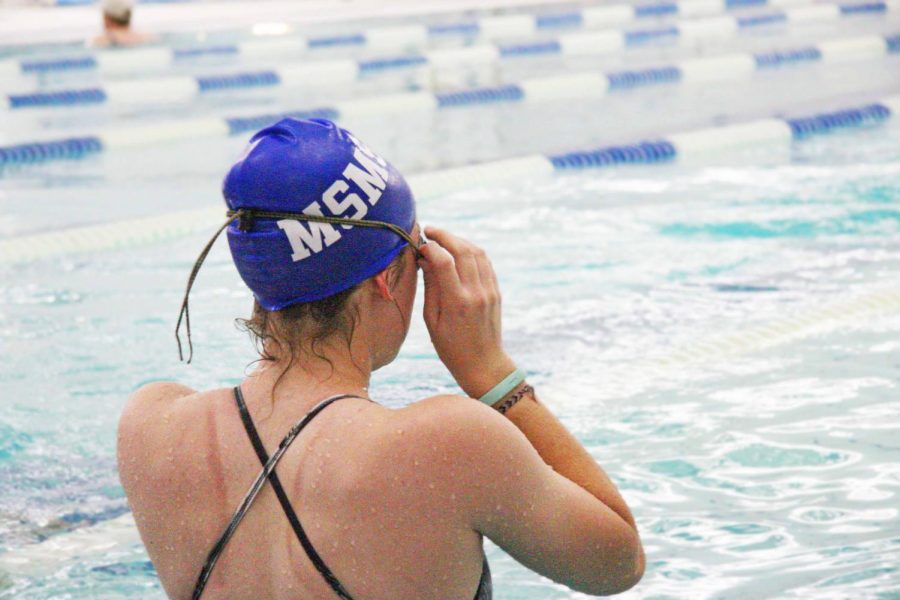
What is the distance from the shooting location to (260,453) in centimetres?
159

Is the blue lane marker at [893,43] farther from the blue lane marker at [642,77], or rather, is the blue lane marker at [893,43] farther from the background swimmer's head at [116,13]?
the background swimmer's head at [116,13]

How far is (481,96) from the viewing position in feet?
31.8

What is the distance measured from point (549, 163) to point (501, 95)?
2.75m

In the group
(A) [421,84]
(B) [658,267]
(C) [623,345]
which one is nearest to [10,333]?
(C) [623,345]

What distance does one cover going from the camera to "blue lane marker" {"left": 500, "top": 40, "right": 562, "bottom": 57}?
40.7ft

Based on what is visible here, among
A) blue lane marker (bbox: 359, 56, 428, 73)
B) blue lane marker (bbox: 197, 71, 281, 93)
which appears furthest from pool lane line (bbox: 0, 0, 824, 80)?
blue lane marker (bbox: 197, 71, 281, 93)

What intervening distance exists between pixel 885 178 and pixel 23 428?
15.0 ft

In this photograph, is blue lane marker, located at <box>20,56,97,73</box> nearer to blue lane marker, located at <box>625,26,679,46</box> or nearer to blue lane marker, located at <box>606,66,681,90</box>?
blue lane marker, located at <box>606,66,681,90</box>

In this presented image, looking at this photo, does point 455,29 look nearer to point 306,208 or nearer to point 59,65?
point 59,65

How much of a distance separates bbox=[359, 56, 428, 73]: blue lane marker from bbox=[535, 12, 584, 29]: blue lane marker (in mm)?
2898

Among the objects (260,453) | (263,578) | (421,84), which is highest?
(260,453)

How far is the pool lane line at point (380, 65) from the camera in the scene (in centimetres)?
1016

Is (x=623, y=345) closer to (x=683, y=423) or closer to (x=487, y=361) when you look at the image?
(x=683, y=423)

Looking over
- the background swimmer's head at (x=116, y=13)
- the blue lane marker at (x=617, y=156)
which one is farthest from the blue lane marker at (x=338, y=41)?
the blue lane marker at (x=617, y=156)
